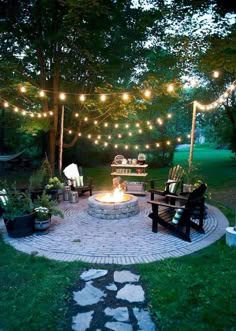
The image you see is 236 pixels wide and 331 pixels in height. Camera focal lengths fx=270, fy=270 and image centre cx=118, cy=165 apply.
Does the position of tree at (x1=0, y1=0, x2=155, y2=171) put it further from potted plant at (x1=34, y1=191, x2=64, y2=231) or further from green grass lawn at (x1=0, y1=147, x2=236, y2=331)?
green grass lawn at (x1=0, y1=147, x2=236, y2=331)

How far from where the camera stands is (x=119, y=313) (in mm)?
2875

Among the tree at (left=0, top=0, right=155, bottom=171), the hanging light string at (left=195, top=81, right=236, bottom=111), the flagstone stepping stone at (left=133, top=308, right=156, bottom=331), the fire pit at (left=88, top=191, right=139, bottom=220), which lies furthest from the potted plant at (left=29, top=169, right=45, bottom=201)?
the hanging light string at (left=195, top=81, right=236, bottom=111)

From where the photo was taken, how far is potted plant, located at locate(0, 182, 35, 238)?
5031 mm

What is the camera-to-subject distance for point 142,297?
3.18 meters

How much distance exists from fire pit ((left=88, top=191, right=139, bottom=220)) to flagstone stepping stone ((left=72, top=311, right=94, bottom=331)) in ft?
10.7

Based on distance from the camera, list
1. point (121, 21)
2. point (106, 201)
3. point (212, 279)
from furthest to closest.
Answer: point (121, 21) → point (106, 201) → point (212, 279)

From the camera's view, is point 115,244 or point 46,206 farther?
point 46,206

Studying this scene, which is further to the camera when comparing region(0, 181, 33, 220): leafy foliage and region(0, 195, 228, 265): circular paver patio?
region(0, 181, 33, 220): leafy foliage

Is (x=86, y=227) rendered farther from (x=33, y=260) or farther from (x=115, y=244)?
(x=33, y=260)

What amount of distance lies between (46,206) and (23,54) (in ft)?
19.0

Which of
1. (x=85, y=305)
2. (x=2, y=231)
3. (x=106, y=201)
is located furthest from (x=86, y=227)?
(x=85, y=305)

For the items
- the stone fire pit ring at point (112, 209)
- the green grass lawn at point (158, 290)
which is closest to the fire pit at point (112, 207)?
the stone fire pit ring at point (112, 209)

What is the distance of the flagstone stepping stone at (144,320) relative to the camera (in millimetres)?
2656

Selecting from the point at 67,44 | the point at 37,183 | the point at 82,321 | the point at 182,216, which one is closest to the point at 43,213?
the point at 37,183
